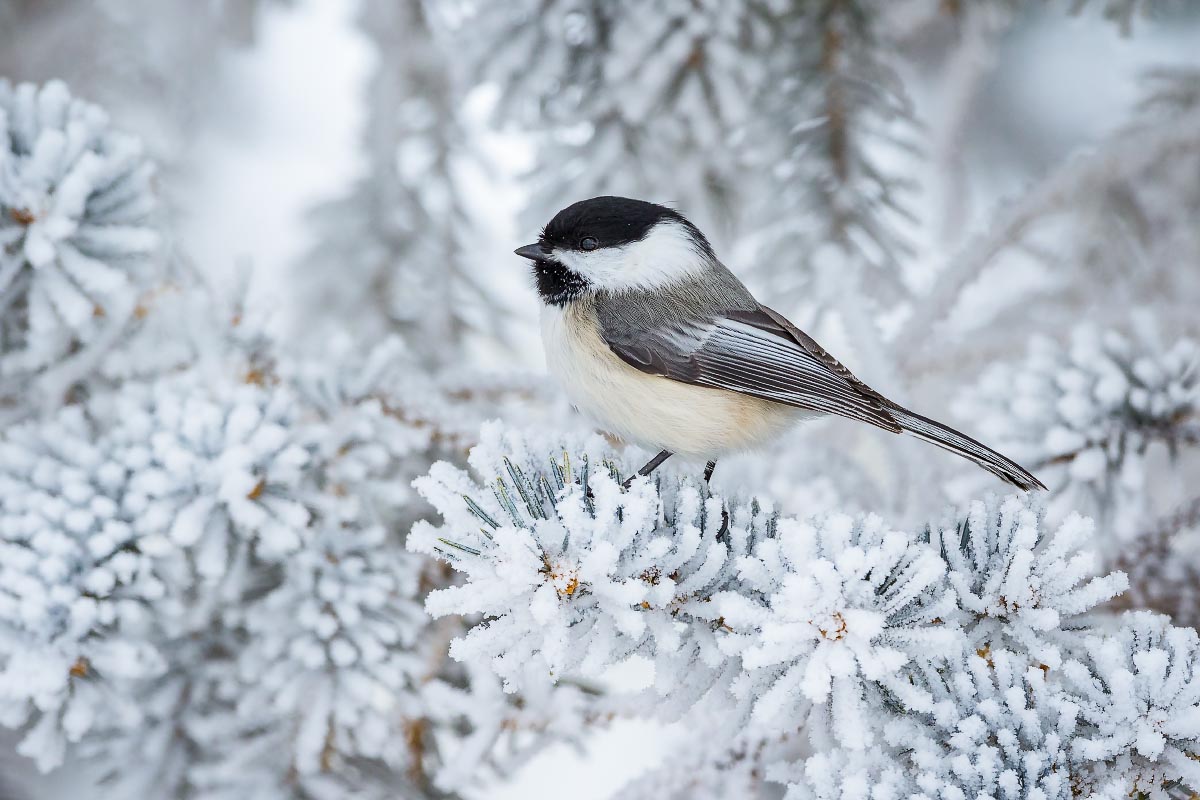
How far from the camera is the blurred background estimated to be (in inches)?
46.8

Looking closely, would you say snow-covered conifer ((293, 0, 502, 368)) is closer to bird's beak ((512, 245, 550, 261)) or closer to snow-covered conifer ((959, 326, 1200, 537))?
bird's beak ((512, 245, 550, 261))

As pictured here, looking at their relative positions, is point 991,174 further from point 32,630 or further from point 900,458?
point 32,630

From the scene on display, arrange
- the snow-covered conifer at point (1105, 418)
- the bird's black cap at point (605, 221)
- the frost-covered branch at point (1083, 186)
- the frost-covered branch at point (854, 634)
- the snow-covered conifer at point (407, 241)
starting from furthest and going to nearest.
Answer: the snow-covered conifer at point (407, 241) < the frost-covered branch at point (1083, 186) < the bird's black cap at point (605, 221) < the snow-covered conifer at point (1105, 418) < the frost-covered branch at point (854, 634)

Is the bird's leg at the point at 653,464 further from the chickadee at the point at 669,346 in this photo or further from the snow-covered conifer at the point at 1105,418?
the snow-covered conifer at the point at 1105,418

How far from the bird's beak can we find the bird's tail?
18.6 inches

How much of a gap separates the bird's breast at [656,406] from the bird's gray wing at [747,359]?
15mm

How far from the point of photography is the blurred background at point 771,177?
1.19m

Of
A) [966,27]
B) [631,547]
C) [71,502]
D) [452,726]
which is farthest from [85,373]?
[966,27]

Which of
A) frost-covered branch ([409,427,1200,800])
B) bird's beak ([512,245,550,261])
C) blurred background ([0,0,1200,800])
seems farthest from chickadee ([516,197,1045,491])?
frost-covered branch ([409,427,1200,800])

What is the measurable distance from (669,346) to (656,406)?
3.4 inches

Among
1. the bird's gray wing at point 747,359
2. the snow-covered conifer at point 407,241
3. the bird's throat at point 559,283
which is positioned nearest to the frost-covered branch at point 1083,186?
the bird's gray wing at point 747,359

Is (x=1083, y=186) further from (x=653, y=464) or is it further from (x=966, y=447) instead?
(x=653, y=464)

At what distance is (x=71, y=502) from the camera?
0.85 m

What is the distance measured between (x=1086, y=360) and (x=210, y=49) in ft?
5.90
